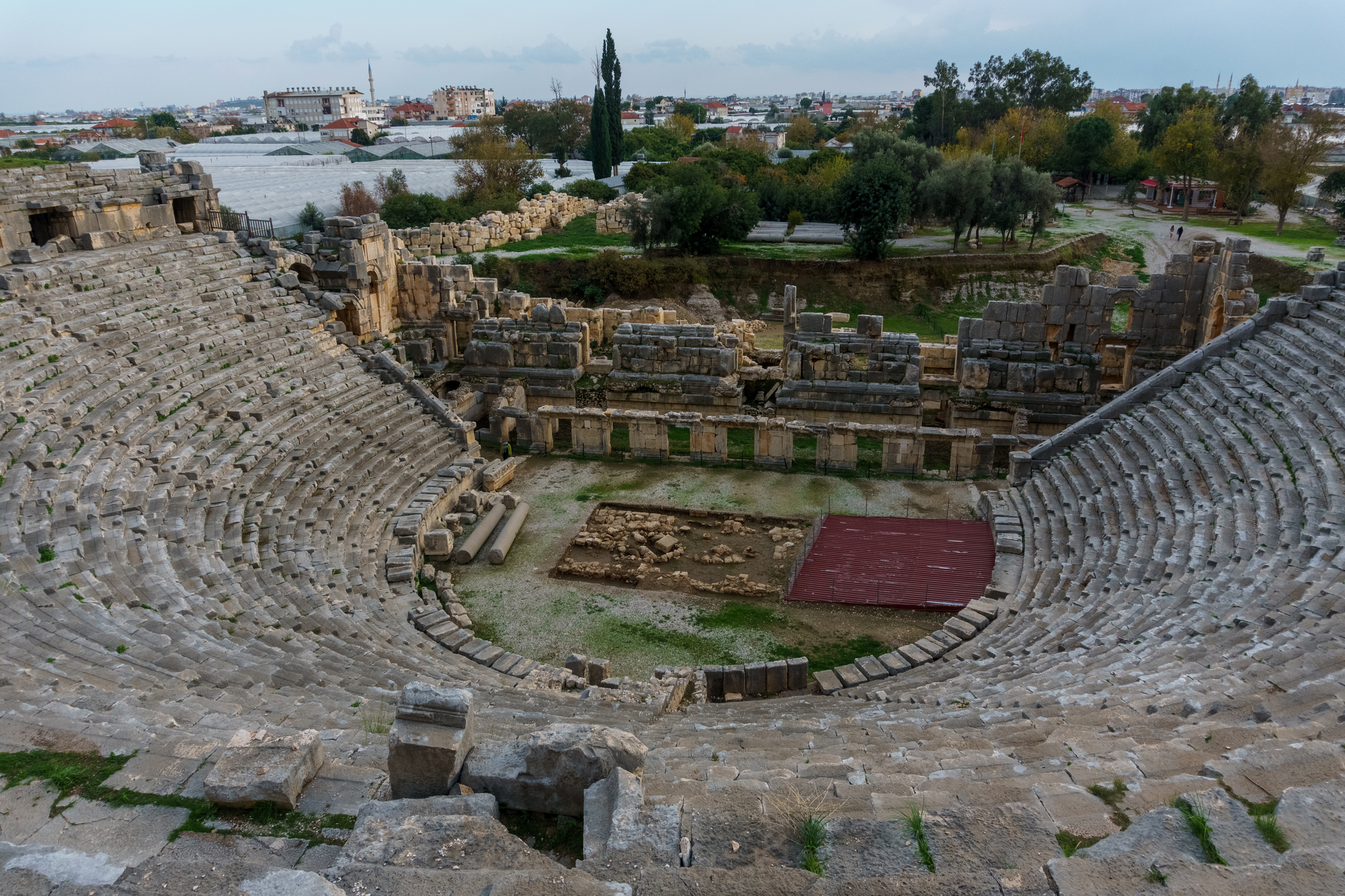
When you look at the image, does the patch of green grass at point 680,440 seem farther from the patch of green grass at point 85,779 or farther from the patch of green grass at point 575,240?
the patch of green grass at point 575,240

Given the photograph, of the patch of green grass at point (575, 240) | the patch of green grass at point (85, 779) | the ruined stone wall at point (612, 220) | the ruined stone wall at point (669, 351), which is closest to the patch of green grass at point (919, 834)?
the patch of green grass at point (85, 779)

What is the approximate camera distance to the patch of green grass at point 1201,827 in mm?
4293

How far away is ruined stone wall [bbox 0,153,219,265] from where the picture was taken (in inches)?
660

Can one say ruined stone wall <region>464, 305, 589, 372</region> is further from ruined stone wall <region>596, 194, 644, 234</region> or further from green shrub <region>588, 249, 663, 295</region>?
ruined stone wall <region>596, 194, 644, 234</region>

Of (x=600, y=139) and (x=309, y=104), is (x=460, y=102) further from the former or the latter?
(x=600, y=139)

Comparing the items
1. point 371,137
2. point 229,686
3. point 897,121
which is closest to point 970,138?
point 897,121

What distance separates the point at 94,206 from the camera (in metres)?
18.0

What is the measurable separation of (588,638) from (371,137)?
82892 millimetres

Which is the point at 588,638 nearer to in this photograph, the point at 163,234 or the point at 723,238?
the point at 163,234

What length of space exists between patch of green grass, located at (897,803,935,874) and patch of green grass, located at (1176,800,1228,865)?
1.27 meters

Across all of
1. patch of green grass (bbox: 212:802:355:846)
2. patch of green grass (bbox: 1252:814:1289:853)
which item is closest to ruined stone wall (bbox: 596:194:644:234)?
patch of green grass (bbox: 212:802:355:846)

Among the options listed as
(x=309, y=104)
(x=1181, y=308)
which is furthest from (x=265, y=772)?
(x=309, y=104)

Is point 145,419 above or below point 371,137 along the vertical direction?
below

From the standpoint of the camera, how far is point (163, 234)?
773 inches
